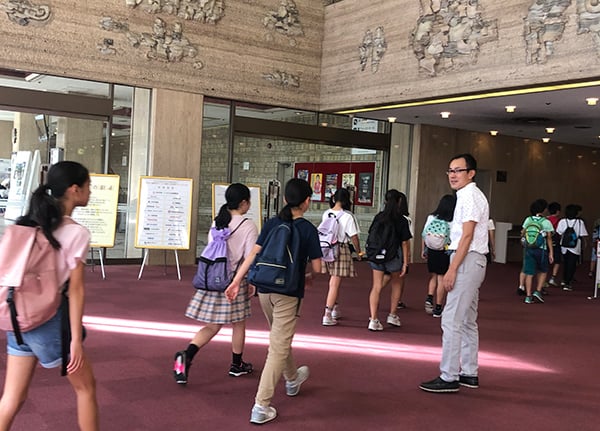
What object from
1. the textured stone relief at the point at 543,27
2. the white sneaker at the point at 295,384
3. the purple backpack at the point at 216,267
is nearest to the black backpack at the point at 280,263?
the purple backpack at the point at 216,267

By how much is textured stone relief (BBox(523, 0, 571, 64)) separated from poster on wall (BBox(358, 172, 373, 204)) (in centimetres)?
595

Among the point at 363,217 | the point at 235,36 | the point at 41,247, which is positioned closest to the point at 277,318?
the point at 41,247

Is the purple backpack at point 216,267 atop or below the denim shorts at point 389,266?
atop

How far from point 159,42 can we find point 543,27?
6.38 meters

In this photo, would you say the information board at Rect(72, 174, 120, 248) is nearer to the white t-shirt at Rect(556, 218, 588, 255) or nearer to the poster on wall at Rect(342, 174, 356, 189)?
the poster on wall at Rect(342, 174, 356, 189)

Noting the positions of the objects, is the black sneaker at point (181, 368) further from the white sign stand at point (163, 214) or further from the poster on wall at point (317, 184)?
the poster on wall at point (317, 184)

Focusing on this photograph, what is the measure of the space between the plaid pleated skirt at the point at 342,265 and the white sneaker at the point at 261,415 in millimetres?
3305

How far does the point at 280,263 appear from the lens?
3.92m

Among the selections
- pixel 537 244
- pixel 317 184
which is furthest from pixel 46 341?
pixel 317 184

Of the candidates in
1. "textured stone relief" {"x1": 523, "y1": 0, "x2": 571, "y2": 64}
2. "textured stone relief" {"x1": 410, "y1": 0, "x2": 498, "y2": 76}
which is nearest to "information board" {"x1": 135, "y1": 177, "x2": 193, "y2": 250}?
"textured stone relief" {"x1": 410, "y1": 0, "x2": 498, "y2": 76}

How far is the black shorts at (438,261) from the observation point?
7.79 m

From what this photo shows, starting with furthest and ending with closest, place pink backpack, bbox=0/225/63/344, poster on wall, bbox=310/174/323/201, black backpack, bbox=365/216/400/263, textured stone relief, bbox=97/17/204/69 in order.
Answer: poster on wall, bbox=310/174/323/201, textured stone relief, bbox=97/17/204/69, black backpack, bbox=365/216/400/263, pink backpack, bbox=0/225/63/344

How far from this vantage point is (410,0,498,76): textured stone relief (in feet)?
33.4

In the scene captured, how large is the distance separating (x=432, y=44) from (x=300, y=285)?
8005mm
